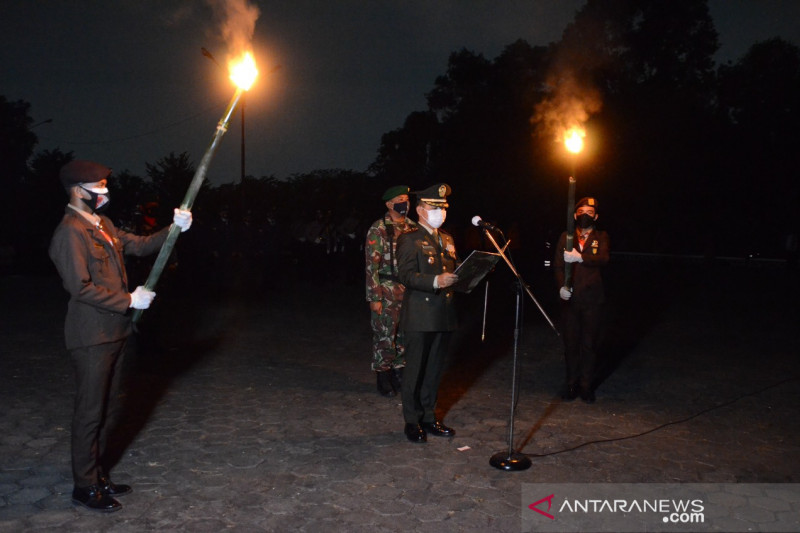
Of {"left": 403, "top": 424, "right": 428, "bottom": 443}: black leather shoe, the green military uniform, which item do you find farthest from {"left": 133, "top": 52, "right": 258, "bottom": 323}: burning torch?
the green military uniform

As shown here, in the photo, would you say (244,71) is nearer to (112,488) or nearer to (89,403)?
(89,403)

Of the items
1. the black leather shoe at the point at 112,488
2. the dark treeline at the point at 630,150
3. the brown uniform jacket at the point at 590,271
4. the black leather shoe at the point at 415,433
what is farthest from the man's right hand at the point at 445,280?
the dark treeline at the point at 630,150

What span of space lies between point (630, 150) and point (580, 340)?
2715 cm

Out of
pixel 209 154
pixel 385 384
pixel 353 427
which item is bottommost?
pixel 353 427

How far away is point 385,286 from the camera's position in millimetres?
7625

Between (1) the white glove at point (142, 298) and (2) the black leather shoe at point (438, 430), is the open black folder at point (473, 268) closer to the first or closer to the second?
(2) the black leather shoe at point (438, 430)

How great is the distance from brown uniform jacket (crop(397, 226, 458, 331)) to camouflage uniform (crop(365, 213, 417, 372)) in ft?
4.96

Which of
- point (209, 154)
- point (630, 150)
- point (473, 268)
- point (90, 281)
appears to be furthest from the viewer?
point (630, 150)

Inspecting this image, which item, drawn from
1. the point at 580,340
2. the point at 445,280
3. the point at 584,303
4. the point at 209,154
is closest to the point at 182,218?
the point at 209,154

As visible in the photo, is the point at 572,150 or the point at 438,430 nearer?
the point at 438,430

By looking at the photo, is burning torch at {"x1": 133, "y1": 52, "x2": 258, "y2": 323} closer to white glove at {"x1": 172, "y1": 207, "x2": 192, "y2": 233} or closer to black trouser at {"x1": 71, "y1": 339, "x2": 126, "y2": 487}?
white glove at {"x1": 172, "y1": 207, "x2": 192, "y2": 233}

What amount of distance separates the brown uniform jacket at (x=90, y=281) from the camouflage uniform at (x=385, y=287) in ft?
10.6

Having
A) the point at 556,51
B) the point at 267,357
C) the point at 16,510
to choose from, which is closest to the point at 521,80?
the point at 556,51

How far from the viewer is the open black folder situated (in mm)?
5328
